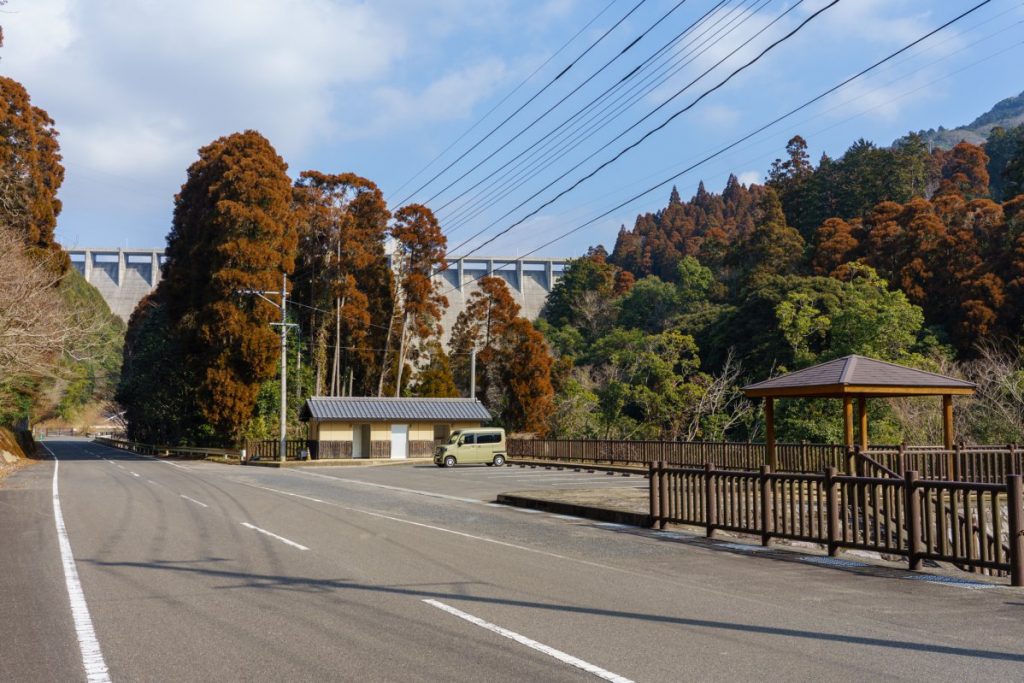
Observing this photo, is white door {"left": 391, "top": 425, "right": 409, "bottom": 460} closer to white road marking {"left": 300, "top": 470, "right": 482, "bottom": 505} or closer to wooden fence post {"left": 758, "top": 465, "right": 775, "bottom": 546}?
white road marking {"left": 300, "top": 470, "right": 482, "bottom": 505}

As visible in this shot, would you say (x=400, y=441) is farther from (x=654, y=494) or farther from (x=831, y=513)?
(x=831, y=513)

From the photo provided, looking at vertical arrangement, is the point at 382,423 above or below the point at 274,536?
above

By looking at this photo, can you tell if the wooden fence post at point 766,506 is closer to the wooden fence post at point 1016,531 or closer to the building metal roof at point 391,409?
the wooden fence post at point 1016,531

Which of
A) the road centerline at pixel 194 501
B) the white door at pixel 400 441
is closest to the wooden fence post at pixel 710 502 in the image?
the road centerline at pixel 194 501

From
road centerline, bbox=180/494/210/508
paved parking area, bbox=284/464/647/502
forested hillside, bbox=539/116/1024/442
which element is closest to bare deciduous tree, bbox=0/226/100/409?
road centerline, bbox=180/494/210/508

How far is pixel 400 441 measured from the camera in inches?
1939

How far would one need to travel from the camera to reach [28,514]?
16578mm

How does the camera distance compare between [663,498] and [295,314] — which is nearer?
[663,498]

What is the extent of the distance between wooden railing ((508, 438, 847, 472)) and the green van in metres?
1.95

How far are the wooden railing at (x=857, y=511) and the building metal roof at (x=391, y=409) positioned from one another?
33909mm

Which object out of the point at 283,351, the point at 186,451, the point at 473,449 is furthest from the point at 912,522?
the point at 186,451

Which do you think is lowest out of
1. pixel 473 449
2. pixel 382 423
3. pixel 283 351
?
pixel 473 449

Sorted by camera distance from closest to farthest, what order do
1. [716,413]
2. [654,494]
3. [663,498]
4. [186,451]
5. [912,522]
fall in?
[912,522] < [663,498] < [654,494] < [716,413] < [186,451]

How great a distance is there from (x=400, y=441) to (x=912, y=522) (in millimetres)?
40750
